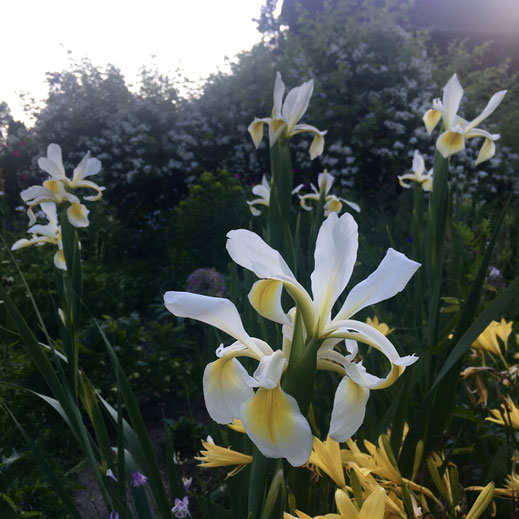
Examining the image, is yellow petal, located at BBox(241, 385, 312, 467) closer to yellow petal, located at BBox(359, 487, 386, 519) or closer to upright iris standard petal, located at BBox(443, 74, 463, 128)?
yellow petal, located at BBox(359, 487, 386, 519)

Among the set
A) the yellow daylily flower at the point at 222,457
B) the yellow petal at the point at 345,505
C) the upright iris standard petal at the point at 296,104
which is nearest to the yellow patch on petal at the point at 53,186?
the upright iris standard petal at the point at 296,104

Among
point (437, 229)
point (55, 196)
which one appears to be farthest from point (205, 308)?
point (55, 196)

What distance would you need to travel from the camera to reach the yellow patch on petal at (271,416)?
492 mm

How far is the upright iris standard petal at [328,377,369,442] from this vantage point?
56 centimetres

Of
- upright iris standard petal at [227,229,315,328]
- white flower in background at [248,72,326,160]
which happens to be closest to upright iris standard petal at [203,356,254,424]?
upright iris standard petal at [227,229,315,328]

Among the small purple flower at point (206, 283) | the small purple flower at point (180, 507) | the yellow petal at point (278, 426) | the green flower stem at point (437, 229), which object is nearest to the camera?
the yellow petal at point (278, 426)

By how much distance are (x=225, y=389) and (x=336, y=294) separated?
17 centimetres

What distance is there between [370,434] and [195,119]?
22.8 ft

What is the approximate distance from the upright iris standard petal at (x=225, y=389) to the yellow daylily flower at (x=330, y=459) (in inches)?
7.1

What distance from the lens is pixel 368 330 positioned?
21.6 inches

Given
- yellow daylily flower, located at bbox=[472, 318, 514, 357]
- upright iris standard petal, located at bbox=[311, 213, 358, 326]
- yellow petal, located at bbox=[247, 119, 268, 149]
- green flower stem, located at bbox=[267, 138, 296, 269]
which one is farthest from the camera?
yellow petal, located at bbox=[247, 119, 268, 149]

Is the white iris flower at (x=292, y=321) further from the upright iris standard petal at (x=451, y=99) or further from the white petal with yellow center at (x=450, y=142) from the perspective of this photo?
the upright iris standard petal at (x=451, y=99)

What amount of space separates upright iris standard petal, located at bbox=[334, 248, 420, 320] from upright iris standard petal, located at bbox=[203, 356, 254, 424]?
131mm

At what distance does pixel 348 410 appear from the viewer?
571 mm
